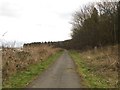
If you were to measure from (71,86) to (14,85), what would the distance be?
108 inches

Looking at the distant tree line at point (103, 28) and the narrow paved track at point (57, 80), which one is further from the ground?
the distant tree line at point (103, 28)

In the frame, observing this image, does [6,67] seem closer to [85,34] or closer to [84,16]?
[85,34]

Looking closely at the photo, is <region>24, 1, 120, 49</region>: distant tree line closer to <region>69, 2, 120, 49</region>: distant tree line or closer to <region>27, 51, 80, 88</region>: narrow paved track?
<region>69, 2, 120, 49</region>: distant tree line

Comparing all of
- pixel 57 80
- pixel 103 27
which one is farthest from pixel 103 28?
pixel 57 80

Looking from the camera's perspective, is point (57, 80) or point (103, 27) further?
point (103, 27)

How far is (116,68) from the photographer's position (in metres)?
21.1

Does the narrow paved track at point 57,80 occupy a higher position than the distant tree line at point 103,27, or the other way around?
the distant tree line at point 103,27

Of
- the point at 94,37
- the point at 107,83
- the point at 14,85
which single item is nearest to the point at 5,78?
the point at 14,85

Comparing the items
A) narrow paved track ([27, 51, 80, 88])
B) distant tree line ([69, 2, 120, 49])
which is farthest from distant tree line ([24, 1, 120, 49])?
narrow paved track ([27, 51, 80, 88])

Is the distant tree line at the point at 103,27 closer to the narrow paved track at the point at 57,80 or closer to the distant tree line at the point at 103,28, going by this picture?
the distant tree line at the point at 103,28

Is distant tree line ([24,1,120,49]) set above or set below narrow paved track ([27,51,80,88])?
above

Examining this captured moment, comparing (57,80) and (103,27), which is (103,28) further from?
Result: (57,80)

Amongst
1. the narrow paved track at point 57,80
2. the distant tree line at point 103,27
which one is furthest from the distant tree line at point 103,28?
the narrow paved track at point 57,80

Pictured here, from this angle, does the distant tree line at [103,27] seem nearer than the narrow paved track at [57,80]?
No
